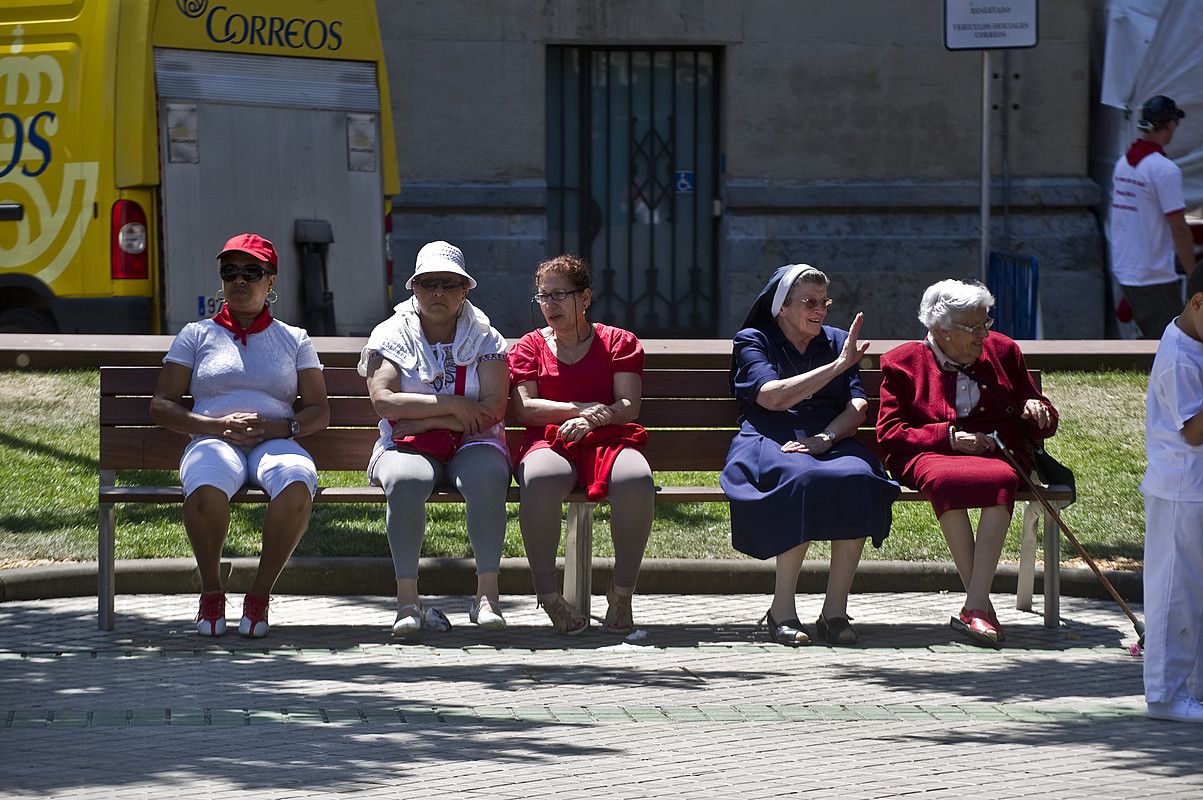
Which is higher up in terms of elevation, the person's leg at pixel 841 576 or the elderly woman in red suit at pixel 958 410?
the elderly woman in red suit at pixel 958 410

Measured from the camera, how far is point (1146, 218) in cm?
1220

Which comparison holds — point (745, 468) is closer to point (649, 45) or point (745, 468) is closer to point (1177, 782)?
point (1177, 782)

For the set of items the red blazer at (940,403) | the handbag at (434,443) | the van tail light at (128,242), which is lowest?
the handbag at (434,443)

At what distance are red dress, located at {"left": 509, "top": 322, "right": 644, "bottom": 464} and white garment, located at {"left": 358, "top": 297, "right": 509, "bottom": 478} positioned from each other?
0.40 feet

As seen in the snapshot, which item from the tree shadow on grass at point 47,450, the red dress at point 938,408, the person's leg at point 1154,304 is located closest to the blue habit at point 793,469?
the red dress at point 938,408

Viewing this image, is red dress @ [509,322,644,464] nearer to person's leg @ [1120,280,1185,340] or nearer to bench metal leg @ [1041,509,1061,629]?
bench metal leg @ [1041,509,1061,629]

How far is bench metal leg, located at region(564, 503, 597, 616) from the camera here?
7.47 meters

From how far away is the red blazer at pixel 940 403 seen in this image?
297 inches

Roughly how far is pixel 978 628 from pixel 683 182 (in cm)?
994

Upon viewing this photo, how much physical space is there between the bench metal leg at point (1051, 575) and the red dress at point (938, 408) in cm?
26

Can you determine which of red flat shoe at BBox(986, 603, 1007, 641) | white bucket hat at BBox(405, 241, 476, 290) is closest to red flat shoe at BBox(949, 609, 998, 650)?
red flat shoe at BBox(986, 603, 1007, 641)

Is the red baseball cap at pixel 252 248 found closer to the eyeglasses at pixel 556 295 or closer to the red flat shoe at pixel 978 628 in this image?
the eyeglasses at pixel 556 295

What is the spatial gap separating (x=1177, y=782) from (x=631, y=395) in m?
3.00

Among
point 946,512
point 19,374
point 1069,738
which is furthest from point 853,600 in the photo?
point 19,374
